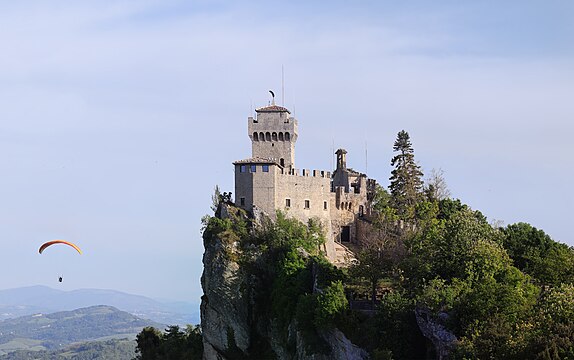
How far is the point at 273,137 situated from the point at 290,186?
5.70 meters

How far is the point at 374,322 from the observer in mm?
58781

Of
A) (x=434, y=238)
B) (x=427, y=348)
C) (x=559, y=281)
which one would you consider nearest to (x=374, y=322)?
(x=427, y=348)

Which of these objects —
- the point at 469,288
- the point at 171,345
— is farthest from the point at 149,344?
the point at 469,288

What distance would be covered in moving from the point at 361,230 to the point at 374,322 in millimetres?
22814

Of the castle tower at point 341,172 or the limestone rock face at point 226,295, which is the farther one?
the castle tower at point 341,172

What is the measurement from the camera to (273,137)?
261ft

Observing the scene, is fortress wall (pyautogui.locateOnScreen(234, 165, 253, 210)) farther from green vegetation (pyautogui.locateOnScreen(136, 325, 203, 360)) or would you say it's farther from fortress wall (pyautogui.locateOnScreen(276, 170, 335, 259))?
green vegetation (pyautogui.locateOnScreen(136, 325, 203, 360))

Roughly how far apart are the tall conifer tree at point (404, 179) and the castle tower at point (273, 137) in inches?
432

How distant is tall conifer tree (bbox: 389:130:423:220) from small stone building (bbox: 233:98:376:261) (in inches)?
98.1

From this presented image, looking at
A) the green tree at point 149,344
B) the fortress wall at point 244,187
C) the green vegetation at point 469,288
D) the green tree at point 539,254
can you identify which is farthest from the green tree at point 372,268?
the green tree at point 149,344

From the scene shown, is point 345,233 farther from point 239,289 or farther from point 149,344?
point 149,344

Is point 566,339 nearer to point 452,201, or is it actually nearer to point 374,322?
point 374,322

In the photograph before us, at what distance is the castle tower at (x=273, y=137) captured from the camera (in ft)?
260

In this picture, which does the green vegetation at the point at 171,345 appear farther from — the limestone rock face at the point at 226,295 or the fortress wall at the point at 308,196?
the fortress wall at the point at 308,196
